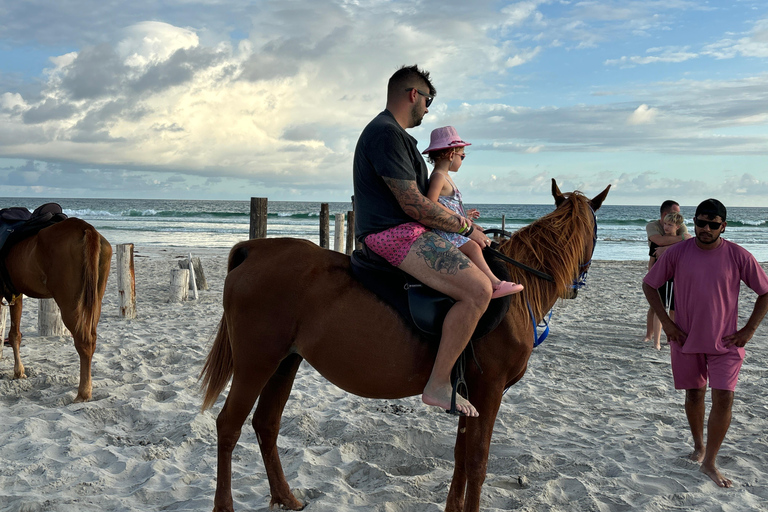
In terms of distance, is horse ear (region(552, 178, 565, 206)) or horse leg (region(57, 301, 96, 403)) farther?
horse leg (region(57, 301, 96, 403))

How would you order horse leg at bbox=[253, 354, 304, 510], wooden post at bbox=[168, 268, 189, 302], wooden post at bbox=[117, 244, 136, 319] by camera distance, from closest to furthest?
horse leg at bbox=[253, 354, 304, 510] < wooden post at bbox=[117, 244, 136, 319] < wooden post at bbox=[168, 268, 189, 302]

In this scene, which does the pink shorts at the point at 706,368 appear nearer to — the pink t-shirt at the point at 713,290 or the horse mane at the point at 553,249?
the pink t-shirt at the point at 713,290

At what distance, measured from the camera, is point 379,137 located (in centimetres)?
281

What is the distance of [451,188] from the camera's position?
3.06m

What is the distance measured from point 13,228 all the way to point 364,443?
465 cm

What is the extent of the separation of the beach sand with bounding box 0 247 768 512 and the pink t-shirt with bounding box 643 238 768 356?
91 cm

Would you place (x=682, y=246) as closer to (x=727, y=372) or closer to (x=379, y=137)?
(x=727, y=372)

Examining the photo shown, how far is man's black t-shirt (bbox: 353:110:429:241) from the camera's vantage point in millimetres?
2793

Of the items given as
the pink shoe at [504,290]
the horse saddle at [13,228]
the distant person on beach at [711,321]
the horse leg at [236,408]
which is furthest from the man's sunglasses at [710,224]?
the horse saddle at [13,228]

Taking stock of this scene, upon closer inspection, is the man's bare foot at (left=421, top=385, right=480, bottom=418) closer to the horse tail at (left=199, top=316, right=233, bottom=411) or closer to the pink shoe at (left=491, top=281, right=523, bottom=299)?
the pink shoe at (left=491, top=281, right=523, bottom=299)

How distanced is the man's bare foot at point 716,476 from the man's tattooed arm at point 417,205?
255 cm

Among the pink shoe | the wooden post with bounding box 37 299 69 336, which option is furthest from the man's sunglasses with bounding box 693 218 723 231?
the wooden post with bounding box 37 299 69 336

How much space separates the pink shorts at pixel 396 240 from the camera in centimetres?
285

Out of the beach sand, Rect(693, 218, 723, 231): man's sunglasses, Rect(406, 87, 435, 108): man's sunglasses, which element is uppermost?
Rect(406, 87, 435, 108): man's sunglasses
